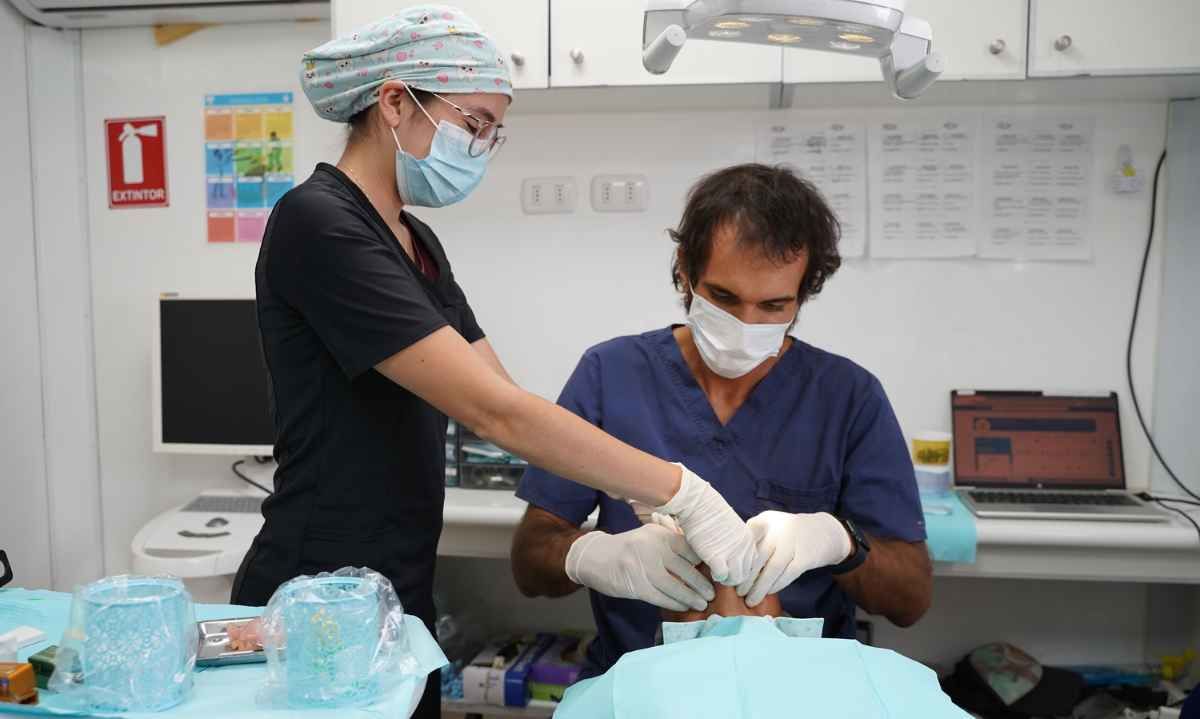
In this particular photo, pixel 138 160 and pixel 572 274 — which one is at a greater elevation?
pixel 138 160

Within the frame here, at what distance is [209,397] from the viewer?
253cm

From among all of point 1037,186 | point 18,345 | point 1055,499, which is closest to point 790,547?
point 1055,499

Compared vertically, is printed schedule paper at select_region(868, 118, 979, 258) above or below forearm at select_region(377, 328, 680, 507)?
above

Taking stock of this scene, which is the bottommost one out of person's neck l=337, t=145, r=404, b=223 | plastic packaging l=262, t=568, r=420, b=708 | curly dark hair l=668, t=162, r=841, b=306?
plastic packaging l=262, t=568, r=420, b=708

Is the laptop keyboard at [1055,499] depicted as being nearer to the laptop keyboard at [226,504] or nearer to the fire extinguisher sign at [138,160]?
the laptop keyboard at [226,504]

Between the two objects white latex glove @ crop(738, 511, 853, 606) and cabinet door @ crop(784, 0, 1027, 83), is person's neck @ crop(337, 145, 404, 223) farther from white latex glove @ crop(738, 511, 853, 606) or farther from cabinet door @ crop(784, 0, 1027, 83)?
cabinet door @ crop(784, 0, 1027, 83)

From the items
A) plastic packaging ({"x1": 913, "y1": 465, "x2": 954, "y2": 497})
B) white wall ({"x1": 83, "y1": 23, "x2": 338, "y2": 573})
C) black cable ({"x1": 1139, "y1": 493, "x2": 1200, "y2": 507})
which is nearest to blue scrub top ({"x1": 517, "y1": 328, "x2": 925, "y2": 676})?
plastic packaging ({"x1": 913, "y1": 465, "x2": 954, "y2": 497})

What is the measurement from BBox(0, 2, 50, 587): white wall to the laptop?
8.81 feet

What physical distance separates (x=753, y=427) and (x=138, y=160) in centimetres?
222

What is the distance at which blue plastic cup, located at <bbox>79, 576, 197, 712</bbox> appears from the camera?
2.47ft

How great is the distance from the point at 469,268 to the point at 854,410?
58.8 inches

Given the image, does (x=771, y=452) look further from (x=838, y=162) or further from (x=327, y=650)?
(x=838, y=162)

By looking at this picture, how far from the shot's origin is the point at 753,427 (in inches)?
55.2

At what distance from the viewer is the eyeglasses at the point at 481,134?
127cm
